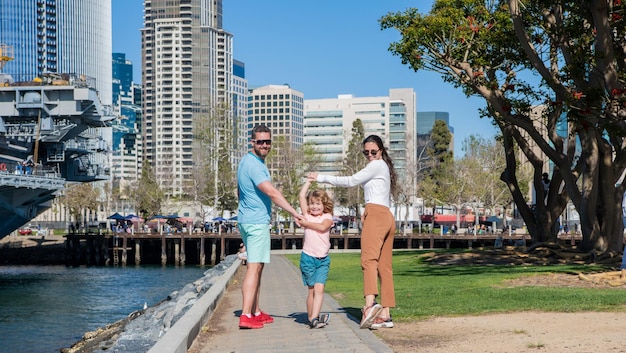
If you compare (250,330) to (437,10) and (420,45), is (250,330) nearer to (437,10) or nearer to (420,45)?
(420,45)

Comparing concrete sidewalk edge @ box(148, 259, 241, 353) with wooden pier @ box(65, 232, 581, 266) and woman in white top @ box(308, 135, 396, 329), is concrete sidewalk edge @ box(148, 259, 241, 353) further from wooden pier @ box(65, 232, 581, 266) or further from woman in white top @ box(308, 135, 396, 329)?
wooden pier @ box(65, 232, 581, 266)

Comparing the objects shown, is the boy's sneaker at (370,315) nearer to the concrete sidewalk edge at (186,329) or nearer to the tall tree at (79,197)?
the concrete sidewalk edge at (186,329)

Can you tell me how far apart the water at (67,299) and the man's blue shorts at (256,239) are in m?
14.3

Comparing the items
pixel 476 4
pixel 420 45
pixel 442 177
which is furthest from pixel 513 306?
pixel 442 177

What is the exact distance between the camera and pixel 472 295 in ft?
49.4

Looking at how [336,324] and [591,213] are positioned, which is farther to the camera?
Answer: [591,213]

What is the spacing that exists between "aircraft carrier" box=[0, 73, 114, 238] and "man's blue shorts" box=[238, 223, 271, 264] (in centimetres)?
5473

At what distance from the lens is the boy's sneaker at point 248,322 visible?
1103cm

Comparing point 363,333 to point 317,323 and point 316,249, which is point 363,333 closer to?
point 317,323

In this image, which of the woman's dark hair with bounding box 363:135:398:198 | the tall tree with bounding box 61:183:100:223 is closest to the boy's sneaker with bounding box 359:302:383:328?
the woman's dark hair with bounding box 363:135:398:198

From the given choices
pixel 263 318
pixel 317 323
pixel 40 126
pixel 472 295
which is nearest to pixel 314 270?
pixel 317 323

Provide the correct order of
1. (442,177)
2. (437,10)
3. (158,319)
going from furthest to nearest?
(442,177) < (437,10) < (158,319)

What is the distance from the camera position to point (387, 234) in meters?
10.9

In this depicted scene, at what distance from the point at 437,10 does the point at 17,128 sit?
1833 inches
